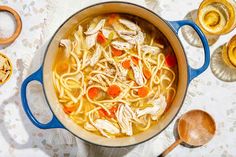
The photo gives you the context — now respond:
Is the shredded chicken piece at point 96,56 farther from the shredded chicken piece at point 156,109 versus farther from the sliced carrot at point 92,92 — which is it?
the shredded chicken piece at point 156,109

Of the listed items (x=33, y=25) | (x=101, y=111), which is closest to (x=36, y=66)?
(x=33, y=25)

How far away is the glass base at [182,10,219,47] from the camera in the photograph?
1699mm

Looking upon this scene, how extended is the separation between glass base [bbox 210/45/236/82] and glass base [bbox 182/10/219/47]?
0.04m

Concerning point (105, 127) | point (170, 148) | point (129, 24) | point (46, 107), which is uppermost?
point (129, 24)

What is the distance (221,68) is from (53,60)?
1.98 ft

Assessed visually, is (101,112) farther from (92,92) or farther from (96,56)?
(96,56)

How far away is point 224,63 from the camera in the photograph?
1714 mm

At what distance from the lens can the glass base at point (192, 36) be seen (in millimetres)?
1699

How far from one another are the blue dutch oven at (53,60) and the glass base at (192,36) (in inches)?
4.6

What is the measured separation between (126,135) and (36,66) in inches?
15.8

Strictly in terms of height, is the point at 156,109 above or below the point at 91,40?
below

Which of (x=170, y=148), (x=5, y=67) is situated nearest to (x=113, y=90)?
(x=170, y=148)

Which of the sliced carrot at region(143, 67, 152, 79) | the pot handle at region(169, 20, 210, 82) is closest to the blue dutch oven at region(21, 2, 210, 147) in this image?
the pot handle at region(169, 20, 210, 82)

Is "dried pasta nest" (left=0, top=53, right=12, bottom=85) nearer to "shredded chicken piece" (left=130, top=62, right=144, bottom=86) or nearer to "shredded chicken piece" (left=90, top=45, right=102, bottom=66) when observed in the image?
"shredded chicken piece" (left=90, top=45, right=102, bottom=66)
